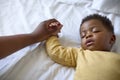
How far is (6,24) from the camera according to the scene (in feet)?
3.71

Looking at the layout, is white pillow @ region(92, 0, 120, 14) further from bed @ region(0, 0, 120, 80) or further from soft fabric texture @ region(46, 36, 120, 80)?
soft fabric texture @ region(46, 36, 120, 80)

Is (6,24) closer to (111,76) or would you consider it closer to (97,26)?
(97,26)

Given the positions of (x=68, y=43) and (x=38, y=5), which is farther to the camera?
(x=38, y=5)

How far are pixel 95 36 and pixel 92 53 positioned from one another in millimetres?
90

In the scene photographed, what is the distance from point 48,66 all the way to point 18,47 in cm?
15

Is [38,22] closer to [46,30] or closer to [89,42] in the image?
[46,30]

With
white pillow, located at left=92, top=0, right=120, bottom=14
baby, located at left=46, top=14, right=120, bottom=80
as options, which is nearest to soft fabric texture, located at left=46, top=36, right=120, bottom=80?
baby, located at left=46, top=14, right=120, bottom=80

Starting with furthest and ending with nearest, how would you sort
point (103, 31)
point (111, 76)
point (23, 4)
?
1. point (23, 4)
2. point (103, 31)
3. point (111, 76)

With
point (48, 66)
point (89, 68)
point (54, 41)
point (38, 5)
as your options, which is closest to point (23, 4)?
point (38, 5)

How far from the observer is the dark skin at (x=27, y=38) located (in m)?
0.89

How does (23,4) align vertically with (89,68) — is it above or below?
above

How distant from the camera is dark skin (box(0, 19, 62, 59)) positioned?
2.91 feet

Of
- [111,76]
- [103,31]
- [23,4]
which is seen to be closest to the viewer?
[111,76]

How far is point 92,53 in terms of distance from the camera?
96cm
